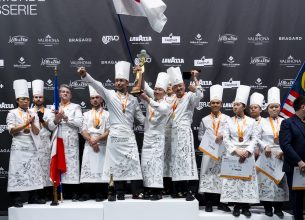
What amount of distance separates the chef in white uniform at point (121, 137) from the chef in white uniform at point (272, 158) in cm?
155

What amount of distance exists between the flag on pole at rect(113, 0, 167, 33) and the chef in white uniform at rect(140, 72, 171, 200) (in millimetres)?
1272

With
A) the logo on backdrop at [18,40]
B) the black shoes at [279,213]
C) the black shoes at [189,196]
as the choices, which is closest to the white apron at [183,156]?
the black shoes at [189,196]

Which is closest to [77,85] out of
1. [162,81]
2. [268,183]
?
[162,81]

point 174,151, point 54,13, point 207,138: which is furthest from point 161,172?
point 54,13

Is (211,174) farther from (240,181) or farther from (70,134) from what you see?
(70,134)

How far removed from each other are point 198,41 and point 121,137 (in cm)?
222

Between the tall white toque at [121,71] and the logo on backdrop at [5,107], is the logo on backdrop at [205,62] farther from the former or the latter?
the logo on backdrop at [5,107]

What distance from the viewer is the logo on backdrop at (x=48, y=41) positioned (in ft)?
23.5

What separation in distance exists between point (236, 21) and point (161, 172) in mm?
2768

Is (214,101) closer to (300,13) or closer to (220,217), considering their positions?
(220,217)

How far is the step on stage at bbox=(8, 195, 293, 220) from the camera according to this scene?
5.54 meters

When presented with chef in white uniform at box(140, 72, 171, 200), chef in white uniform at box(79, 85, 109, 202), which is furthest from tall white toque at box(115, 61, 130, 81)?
chef in white uniform at box(79, 85, 109, 202)

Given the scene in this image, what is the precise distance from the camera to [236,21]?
23.5 ft

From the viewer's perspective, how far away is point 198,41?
282 inches
